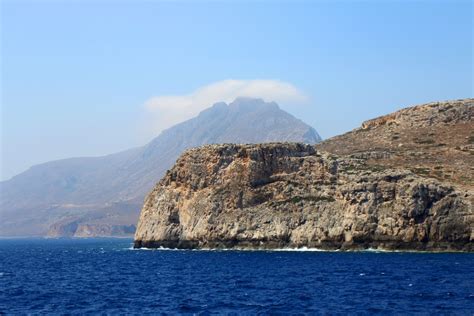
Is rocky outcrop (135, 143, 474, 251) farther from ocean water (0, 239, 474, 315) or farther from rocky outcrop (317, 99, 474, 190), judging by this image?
rocky outcrop (317, 99, 474, 190)

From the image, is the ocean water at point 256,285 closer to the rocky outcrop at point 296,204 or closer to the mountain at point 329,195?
the rocky outcrop at point 296,204

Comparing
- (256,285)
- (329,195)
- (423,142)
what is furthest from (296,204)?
(256,285)

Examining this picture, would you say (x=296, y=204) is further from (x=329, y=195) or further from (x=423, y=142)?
(x=423, y=142)

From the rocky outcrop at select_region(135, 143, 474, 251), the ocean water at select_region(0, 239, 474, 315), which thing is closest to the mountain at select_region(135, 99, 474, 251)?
the rocky outcrop at select_region(135, 143, 474, 251)

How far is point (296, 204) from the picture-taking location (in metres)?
136

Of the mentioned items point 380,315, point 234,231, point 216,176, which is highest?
point 216,176

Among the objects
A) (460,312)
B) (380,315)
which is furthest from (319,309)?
(460,312)

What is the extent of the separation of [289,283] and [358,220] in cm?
4852

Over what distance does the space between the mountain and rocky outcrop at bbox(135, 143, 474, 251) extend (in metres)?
0.18

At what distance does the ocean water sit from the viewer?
62631 mm

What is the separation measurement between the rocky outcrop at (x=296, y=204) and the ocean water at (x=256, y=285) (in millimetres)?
6789

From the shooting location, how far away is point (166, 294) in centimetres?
7300

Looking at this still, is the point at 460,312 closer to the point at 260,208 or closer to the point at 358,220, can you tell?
the point at 358,220

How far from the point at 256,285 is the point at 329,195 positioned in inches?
2309
